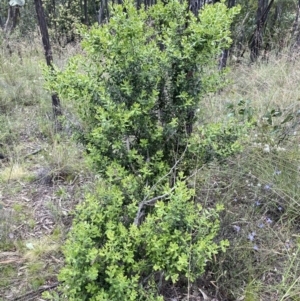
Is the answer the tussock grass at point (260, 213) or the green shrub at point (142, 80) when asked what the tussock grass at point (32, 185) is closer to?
the green shrub at point (142, 80)

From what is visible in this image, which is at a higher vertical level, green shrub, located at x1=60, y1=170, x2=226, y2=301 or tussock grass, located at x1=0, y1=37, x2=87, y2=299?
green shrub, located at x1=60, y1=170, x2=226, y2=301

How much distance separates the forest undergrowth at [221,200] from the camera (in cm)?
179

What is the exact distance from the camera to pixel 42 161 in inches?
121

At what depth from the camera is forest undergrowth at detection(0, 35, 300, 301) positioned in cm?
179

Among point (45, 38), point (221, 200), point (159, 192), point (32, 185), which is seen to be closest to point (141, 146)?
point (159, 192)

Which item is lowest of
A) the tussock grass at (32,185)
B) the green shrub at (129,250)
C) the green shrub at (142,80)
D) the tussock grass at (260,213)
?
the tussock grass at (32,185)

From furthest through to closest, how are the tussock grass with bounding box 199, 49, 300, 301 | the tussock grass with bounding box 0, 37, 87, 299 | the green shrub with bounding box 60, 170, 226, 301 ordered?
the tussock grass with bounding box 0, 37, 87, 299, the tussock grass with bounding box 199, 49, 300, 301, the green shrub with bounding box 60, 170, 226, 301

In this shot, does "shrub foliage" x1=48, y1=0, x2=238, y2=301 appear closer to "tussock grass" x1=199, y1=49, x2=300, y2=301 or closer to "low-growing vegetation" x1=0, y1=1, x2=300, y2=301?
"low-growing vegetation" x1=0, y1=1, x2=300, y2=301

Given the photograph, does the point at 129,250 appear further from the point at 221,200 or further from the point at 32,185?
the point at 32,185

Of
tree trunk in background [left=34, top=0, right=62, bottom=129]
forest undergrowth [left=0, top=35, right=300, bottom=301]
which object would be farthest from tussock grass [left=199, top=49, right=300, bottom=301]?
tree trunk in background [left=34, top=0, right=62, bottom=129]

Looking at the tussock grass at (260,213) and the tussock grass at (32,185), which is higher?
the tussock grass at (260,213)

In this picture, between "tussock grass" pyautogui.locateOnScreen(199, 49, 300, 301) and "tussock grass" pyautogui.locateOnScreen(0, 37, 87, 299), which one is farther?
"tussock grass" pyautogui.locateOnScreen(0, 37, 87, 299)

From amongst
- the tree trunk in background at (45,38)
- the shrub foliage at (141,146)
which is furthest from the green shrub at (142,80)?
the tree trunk in background at (45,38)

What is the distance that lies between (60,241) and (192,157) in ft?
3.38
